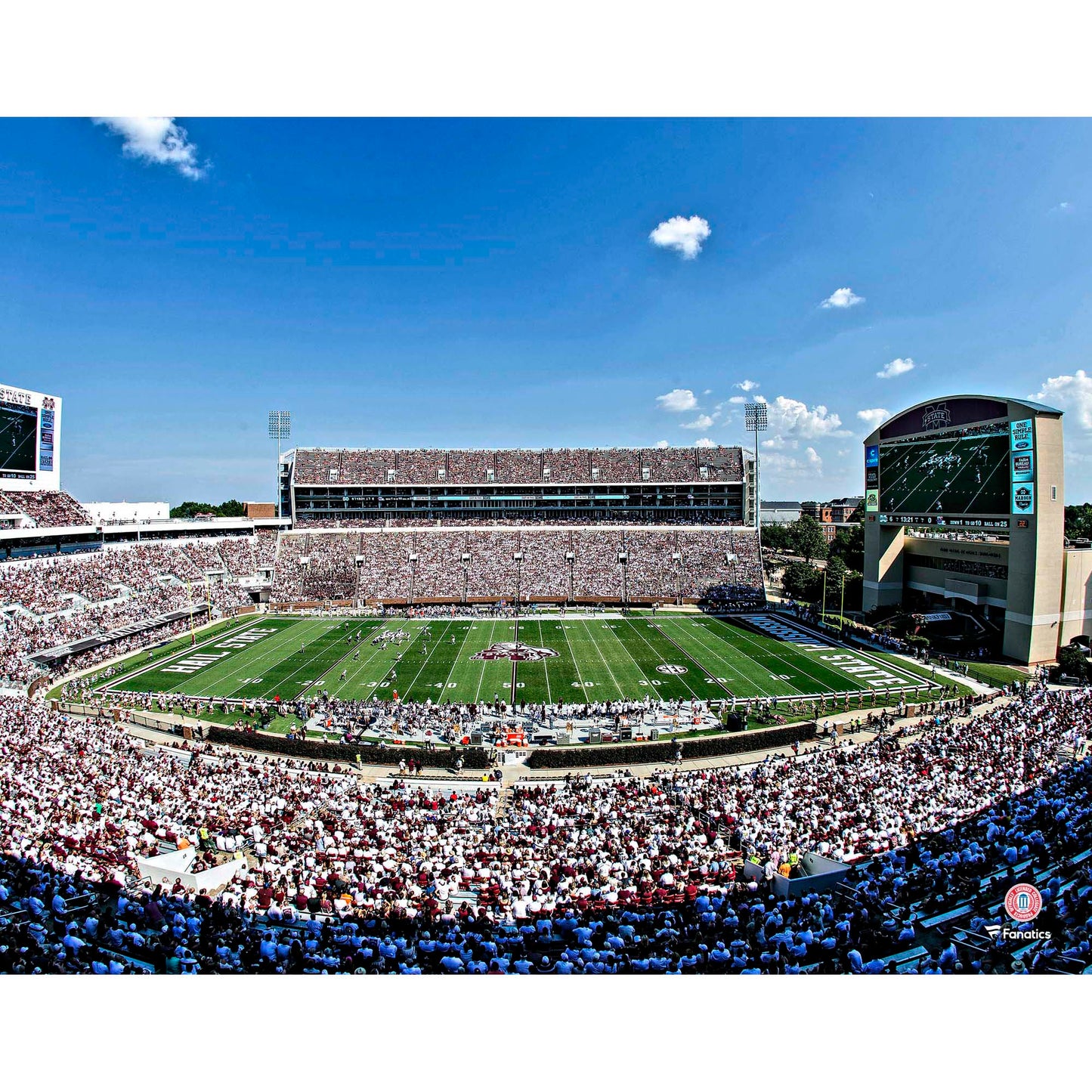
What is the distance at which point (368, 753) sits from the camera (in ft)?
60.9

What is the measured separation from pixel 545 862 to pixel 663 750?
838 centimetres

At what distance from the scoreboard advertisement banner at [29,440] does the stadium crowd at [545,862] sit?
2902 centimetres

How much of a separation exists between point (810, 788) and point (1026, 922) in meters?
6.00

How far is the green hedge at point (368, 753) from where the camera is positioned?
1856 cm

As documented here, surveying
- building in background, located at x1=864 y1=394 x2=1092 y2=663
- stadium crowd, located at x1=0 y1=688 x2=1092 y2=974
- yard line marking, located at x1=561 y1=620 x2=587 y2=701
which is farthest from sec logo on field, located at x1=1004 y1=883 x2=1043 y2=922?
building in background, located at x1=864 y1=394 x2=1092 y2=663

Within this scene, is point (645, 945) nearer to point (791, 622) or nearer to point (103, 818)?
point (103, 818)

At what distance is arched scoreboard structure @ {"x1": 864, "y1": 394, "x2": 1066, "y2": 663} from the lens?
92.4 ft

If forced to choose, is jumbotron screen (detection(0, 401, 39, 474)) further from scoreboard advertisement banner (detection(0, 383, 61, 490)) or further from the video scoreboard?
the video scoreboard

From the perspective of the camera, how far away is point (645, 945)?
8.61 metres

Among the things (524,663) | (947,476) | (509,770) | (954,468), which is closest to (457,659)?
(524,663)

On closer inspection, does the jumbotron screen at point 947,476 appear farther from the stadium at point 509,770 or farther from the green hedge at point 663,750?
the green hedge at point 663,750

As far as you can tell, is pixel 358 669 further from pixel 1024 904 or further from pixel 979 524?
pixel 979 524

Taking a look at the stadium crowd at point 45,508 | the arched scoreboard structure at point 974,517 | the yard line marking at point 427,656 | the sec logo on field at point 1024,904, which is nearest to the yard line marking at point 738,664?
the arched scoreboard structure at point 974,517

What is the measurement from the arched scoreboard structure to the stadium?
0.95 feet
